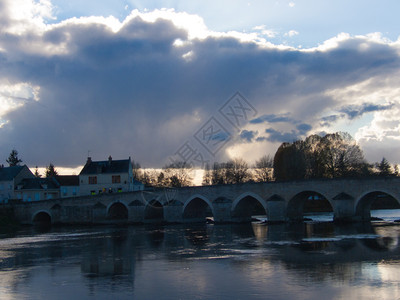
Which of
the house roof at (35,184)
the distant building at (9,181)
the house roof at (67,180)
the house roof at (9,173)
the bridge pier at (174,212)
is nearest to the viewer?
the bridge pier at (174,212)

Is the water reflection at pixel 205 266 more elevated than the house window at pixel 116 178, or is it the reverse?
the house window at pixel 116 178

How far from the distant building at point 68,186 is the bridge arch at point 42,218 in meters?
6.83

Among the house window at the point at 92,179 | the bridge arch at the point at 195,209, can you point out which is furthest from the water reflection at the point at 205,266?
the house window at the point at 92,179

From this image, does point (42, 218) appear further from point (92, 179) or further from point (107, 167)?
point (107, 167)

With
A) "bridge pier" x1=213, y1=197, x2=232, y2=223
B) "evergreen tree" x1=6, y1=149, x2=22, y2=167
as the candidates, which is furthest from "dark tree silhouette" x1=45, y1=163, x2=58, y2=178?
"bridge pier" x1=213, y1=197, x2=232, y2=223

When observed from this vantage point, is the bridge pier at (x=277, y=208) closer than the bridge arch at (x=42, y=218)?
Yes

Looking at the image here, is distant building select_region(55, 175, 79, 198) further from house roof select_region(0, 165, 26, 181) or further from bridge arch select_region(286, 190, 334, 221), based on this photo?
bridge arch select_region(286, 190, 334, 221)

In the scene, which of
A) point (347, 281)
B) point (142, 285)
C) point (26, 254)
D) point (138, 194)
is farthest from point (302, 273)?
point (138, 194)

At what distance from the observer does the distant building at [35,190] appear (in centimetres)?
6444

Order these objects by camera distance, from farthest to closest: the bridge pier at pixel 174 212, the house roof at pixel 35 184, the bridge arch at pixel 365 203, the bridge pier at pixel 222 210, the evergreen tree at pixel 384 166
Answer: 1. the evergreen tree at pixel 384 166
2. the house roof at pixel 35 184
3. the bridge pier at pixel 174 212
4. the bridge pier at pixel 222 210
5. the bridge arch at pixel 365 203

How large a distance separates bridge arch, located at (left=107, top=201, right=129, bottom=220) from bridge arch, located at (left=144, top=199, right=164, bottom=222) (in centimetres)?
325

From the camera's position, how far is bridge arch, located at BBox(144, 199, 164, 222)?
5211cm

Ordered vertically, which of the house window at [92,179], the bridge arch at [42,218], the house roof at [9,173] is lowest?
the bridge arch at [42,218]

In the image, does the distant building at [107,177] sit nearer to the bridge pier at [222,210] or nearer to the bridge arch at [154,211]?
the bridge arch at [154,211]
